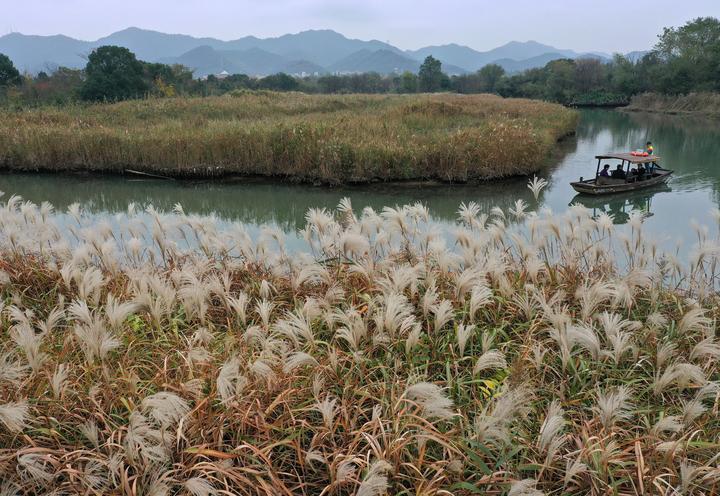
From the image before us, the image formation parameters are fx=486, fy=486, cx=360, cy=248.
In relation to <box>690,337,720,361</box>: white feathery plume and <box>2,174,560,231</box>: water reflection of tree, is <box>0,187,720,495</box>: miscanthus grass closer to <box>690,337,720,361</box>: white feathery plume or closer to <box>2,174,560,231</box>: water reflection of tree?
<box>690,337,720,361</box>: white feathery plume

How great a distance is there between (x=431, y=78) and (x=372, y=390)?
7271 centimetres

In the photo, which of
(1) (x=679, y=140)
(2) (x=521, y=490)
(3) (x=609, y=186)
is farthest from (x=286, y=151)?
(1) (x=679, y=140)

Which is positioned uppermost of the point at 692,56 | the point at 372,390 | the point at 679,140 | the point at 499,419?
the point at 692,56

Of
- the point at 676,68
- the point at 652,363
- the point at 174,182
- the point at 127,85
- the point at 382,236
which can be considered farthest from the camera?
the point at 676,68

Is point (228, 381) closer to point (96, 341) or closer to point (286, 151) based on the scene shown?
point (96, 341)

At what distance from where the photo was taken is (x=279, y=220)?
387 inches

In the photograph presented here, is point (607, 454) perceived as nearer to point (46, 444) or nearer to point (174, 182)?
point (46, 444)

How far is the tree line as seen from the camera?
34.7 metres

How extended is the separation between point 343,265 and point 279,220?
232 inches

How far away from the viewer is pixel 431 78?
70.0 meters

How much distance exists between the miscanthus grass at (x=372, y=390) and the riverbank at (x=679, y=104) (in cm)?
4215

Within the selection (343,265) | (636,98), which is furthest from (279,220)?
(636,98)

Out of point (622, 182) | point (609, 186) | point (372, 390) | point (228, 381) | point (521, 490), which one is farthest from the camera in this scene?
point (622, 182)

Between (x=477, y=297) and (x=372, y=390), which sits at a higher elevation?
(x=477, y=297)
